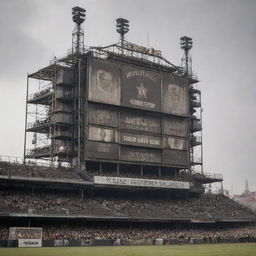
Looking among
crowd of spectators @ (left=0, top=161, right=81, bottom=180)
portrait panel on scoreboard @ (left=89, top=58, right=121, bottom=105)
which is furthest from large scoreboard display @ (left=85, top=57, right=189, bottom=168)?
crowd of spectators @ (left=0, top=161, right=81, bottom=180)

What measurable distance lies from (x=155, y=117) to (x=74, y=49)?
19046 millimetres

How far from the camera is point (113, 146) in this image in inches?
3553

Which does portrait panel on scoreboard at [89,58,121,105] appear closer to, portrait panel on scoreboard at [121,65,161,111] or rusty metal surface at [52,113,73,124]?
portrait panel on scoreboard at [121,65,161,111]

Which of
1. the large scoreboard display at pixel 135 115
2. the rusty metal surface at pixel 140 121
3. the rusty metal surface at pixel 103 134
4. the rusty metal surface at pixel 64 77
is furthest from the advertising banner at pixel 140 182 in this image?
the rusty metal surface at pixel 64 77

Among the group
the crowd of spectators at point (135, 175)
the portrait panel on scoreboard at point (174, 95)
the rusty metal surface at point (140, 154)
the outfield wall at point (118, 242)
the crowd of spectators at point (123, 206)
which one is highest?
the portrait panel on scoreboard at point (174, 95)

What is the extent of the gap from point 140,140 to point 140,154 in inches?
97.1

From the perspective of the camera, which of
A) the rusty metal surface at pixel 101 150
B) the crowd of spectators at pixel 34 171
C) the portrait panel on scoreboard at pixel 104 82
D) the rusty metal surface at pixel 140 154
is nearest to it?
the crowd of spectators at pixel 34 171

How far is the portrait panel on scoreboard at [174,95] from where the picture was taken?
324ft

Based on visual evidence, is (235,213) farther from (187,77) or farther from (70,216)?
(70,216)

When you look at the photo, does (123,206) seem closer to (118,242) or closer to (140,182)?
(140,182)

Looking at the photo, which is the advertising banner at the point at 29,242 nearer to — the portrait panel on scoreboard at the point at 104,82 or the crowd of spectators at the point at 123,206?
the crowd of spectators at the point at 123,206

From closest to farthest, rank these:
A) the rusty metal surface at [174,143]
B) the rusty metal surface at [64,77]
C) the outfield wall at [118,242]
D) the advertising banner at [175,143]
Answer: the outfield wall at [118,242] → the rusty metal surface at [64,77] → the rusty metal surface at [174,143] → the advertising banner at [175,143]

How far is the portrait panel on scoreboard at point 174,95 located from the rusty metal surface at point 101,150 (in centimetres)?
1373

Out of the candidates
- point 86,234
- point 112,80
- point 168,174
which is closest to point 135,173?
point 168,174
